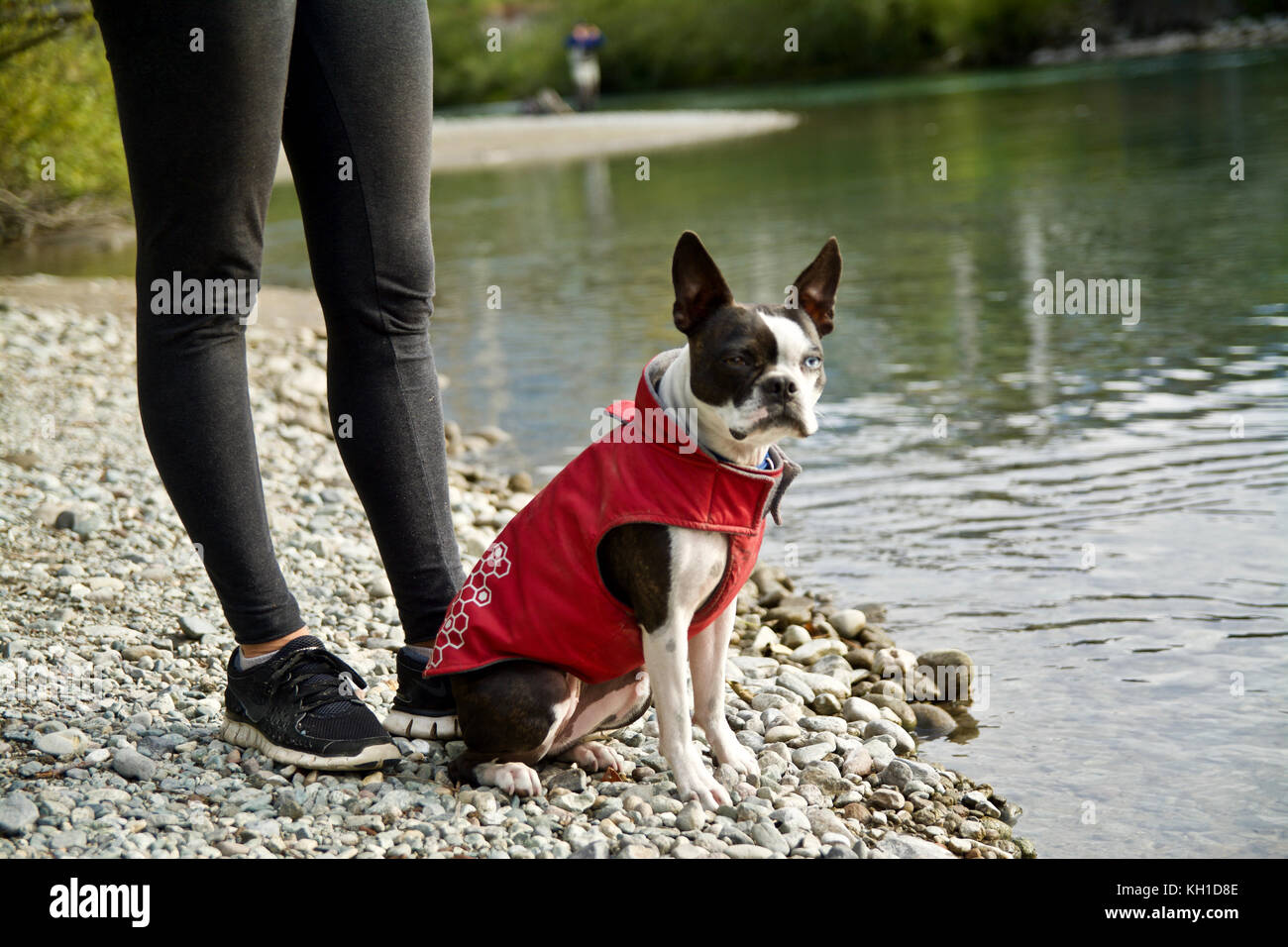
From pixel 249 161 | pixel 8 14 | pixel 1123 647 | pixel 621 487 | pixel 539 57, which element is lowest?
pixel 1123 647

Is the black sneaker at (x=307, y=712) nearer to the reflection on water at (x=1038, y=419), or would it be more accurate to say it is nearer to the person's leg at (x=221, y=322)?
the person's leg at (x=221, y=322)

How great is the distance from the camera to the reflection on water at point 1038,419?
369cm

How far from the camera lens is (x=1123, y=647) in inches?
166

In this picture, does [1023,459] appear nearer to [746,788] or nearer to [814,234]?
[746,788]

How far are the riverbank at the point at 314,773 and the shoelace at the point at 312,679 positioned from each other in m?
0.17

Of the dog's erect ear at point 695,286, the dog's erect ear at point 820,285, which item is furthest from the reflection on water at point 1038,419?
the dog's erect ear at point 695,286

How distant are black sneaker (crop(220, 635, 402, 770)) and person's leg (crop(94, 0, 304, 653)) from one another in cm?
19

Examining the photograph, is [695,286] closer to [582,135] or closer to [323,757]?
[323,757]

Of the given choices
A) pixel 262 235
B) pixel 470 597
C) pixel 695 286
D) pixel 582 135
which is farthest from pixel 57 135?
pixel 582 135

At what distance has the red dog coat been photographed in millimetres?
2734

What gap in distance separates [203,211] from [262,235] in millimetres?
196

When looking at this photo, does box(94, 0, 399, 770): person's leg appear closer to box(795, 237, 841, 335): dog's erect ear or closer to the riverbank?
the riverbank
